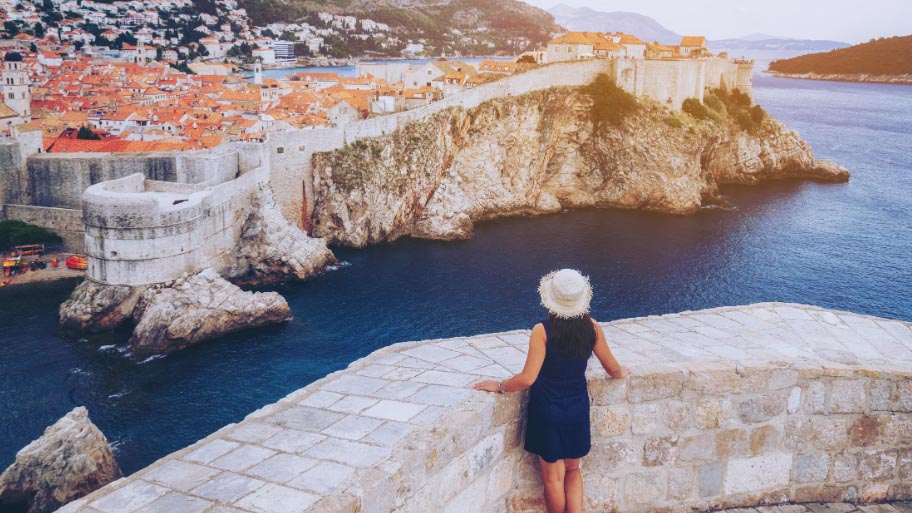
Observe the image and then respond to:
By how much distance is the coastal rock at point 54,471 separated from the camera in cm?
1296

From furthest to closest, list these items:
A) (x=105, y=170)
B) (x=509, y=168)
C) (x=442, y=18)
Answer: (x=442, y=18) → (x=509, y=168) → (x=105, y=170)

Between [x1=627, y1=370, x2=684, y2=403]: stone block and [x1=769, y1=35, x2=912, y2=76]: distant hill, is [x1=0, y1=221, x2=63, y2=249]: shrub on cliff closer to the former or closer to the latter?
[x1=627, y1=370, x2=684, y2=403]: stone block

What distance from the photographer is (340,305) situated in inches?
954

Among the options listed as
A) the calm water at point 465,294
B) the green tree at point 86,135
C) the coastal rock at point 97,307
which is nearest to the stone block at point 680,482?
the calm water at point 465,294

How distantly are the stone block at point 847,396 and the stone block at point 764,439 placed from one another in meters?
0.37

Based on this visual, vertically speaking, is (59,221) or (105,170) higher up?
(105,170)

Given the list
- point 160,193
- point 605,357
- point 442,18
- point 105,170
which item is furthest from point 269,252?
point 442,18

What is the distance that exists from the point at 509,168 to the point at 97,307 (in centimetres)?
2298

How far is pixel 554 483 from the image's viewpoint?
11.6 ft

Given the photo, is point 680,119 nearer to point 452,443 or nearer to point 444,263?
point 444,263

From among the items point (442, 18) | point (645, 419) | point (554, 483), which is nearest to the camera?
point (554, 483)

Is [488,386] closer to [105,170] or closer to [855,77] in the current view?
[105,170]

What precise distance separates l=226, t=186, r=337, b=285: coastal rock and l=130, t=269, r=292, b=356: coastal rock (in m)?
2.56

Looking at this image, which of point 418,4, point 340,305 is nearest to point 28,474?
point 340,305
